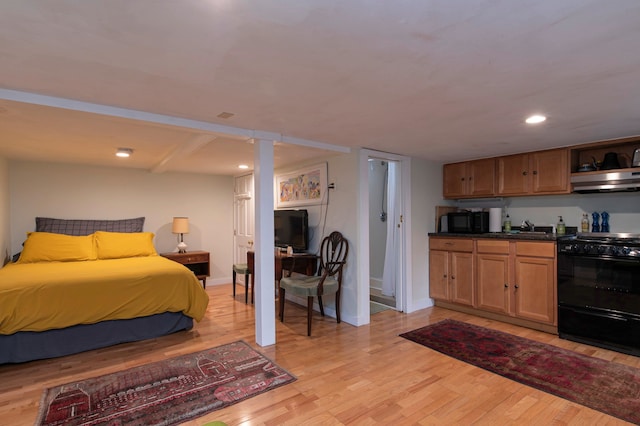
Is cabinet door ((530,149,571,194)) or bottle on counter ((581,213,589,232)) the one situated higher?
cabinet door ((530,149,571,194))

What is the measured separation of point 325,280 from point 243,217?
2681 mm

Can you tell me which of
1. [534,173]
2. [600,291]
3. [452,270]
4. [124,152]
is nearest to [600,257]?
[600,291]

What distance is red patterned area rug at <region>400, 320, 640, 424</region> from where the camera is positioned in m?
2.27

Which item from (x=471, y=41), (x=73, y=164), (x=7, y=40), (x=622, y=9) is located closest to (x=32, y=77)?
(x=7, y=40)

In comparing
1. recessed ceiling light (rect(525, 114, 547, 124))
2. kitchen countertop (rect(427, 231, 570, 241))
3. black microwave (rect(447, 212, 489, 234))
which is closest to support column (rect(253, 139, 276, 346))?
recessed ceiling light (rect(525, 114, 547, 124))

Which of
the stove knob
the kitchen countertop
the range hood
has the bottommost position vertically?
the stove knob

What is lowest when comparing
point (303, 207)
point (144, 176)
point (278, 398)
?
point (278, 398)

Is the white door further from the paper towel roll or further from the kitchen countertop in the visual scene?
→ the paper towel roll

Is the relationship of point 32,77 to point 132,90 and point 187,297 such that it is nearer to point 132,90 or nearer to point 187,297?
point 132,90

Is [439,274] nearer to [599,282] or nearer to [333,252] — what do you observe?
[333,252]

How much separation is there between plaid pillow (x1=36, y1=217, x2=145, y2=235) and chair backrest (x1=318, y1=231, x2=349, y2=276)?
10.5 feet

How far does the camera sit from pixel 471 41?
1490 mm

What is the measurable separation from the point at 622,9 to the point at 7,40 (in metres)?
2.55

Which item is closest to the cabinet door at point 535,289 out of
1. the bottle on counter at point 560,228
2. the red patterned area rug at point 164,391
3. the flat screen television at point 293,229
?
the bottle on counter at point 560,228
